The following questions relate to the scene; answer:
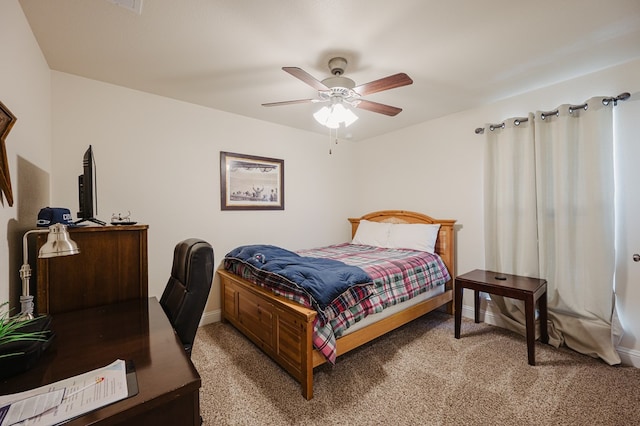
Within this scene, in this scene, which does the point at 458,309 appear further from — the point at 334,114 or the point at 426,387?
the point at 334,114

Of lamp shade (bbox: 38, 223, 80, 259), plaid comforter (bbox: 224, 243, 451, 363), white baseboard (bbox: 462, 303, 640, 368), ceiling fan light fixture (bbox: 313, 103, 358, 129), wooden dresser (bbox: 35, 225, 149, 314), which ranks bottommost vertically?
white baseboard (bbox: 462, 303, 640, 368)

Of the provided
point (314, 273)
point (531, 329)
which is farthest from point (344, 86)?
point (531, 329)

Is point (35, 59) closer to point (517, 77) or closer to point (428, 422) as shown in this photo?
point (428, 422)

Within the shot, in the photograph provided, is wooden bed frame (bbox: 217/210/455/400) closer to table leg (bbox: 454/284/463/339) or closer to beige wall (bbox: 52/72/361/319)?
table leg (bbox: 454/284/463/339)

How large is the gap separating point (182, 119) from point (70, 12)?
1.27m

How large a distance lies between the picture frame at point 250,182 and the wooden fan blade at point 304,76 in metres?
1.61

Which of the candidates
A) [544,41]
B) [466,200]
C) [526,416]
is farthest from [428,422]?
[544,41]

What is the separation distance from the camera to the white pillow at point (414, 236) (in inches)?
128

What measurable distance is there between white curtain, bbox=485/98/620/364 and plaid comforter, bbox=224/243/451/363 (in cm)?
81

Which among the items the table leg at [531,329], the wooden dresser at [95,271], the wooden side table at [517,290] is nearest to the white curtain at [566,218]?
the wooden side table at [517,290]

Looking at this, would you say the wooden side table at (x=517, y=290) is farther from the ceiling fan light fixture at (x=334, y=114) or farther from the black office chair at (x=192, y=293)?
the black office chair at (x=192, y=293)

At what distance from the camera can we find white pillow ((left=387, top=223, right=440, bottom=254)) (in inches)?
128

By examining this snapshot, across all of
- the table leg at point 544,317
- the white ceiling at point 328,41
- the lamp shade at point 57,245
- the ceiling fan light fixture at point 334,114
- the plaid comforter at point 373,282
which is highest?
the white ceiling at point 328,41

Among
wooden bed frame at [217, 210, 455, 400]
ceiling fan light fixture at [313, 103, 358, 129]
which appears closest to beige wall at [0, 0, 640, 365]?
wooden bed frame at [217, 210, 455, 400]
